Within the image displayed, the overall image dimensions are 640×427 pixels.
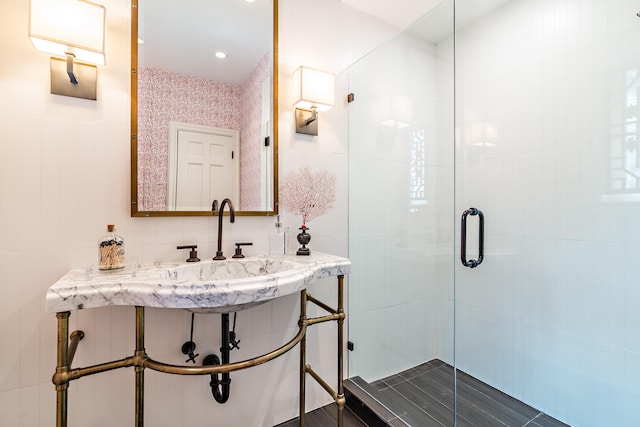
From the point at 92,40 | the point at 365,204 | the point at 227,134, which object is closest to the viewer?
the point at 92,40

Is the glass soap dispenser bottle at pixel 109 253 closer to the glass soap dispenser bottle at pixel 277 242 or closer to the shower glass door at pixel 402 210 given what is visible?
the glass soap dispenser bottle at pixel 277 242

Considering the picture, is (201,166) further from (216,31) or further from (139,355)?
(139,355)

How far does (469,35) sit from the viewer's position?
1.74 m

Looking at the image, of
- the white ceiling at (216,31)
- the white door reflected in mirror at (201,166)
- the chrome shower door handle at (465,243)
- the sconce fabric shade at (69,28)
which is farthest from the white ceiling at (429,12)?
the sconce fabric shade at (69,28)

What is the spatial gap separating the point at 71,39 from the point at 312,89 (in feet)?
3.22

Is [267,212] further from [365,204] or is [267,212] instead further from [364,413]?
[364,413]

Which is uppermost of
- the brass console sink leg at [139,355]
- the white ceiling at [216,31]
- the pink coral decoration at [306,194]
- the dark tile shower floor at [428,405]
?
the white ceiling at [216,31]

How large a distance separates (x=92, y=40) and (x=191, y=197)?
0.66 m

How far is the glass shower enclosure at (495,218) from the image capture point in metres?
1.40

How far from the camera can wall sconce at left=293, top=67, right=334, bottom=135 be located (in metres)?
1.57

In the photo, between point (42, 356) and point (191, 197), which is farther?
point (191, 197)

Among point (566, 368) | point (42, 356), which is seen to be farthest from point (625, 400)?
point (42, 356)

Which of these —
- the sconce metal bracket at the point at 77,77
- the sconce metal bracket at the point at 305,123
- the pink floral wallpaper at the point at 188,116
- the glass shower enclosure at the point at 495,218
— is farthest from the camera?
the sconce metal bracket at the point at 305,123

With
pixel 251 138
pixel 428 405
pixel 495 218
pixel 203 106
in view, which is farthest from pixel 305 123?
pixel 428 405
